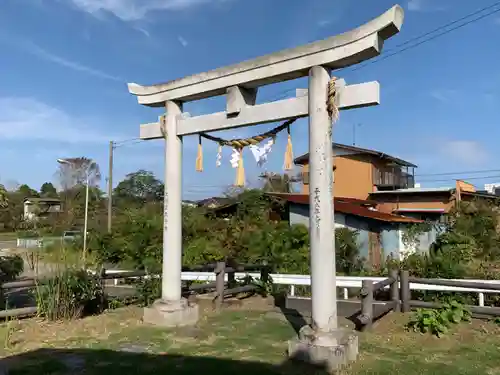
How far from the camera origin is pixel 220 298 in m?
8.93

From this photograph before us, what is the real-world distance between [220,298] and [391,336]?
3505 mm

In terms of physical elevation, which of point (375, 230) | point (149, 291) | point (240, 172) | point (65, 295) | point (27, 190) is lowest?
point (149, 291)

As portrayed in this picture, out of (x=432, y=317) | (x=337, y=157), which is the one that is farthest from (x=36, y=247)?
(x=337, y=157)

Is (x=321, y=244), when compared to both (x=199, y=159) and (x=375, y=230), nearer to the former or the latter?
(x=199, y=159)

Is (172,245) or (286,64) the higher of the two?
(286,64)

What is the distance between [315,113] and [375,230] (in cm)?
1617

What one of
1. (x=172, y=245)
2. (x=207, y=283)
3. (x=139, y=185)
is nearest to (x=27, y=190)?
(x=139, y=185)

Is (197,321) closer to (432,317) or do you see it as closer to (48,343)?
(48,343)

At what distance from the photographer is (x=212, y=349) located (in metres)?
5.92

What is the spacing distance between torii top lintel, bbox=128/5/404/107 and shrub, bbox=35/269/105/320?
3205mm

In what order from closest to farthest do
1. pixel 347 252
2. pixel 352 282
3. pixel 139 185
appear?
pixel 352 282
pixel 347 252
pixel 139 185

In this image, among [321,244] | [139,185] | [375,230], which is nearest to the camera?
[321,244]

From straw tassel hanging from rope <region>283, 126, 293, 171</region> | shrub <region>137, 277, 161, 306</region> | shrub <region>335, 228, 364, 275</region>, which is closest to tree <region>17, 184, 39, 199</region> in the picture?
shrub <region>335, 228, 364, 275</region>

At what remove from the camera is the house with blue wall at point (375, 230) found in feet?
65.2
